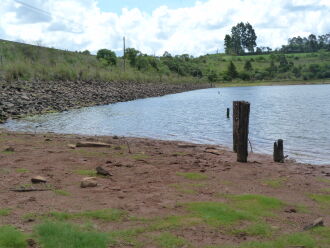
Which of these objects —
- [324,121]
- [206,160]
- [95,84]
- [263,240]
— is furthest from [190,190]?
[95,84]

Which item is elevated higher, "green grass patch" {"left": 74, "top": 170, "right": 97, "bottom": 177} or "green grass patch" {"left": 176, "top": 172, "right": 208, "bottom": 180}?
"green grass patch" {"left": 74, "top": 170, "right": 97, "bottom": 177}

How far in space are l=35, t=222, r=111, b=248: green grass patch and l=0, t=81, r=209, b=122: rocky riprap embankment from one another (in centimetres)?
2041

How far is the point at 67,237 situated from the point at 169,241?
4.46 feet

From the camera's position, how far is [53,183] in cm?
862

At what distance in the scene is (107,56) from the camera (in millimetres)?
89938

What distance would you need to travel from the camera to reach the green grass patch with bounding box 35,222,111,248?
5.17 meters

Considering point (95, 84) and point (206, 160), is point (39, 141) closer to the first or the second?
point (206, 160)

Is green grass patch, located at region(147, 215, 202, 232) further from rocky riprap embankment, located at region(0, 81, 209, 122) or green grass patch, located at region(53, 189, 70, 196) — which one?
rocky riprap embankment, located at region(0, 81, 209, 122)

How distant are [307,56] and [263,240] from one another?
184 meters

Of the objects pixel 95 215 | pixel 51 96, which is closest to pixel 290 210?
pixel 95 215

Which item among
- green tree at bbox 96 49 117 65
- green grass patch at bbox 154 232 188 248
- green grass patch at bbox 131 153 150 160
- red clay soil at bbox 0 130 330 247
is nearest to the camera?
green grass patch at bbox 154 232 188 248

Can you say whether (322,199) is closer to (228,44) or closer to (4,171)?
(4,171)

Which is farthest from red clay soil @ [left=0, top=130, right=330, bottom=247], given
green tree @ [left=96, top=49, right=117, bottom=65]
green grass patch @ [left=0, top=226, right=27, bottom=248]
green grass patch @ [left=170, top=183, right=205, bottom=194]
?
green tree @ [left=96, top=49, right=117, bottom=65]

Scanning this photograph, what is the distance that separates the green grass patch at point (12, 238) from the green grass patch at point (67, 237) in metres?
0.22
